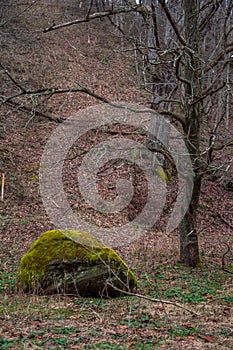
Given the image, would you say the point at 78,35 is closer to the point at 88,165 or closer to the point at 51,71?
the point at 51,71

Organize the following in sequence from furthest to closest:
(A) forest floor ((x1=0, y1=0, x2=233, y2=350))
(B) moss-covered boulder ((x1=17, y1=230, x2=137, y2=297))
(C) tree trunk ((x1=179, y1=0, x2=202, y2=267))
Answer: (C) tree trunk ((x1=179, y1=0, x2=202, y2=267)) < (B) moss-covered boulder ((x1=17, y1=230, x2=137, y2=297)) < (A) forest floor ((x1=0, y1=0, x2=233, y2=350))

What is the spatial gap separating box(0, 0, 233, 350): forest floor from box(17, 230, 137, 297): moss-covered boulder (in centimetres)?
24

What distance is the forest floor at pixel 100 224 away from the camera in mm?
5395

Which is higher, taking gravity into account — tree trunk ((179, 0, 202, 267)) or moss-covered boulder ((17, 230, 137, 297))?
tree trunk ((179, 0, 202, 267))

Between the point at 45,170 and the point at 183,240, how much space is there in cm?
847

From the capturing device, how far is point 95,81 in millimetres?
25812

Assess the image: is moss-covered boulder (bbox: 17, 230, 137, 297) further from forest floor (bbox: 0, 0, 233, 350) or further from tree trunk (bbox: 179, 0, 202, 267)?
tree trunk (bbox: 179, 0, 202, 267)

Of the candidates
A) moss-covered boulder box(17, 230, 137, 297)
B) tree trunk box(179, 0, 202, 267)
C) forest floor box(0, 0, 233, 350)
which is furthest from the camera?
tree trunk box(179, 0, 202, 267)

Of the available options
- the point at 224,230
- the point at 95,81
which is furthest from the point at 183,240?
the point at 95,81

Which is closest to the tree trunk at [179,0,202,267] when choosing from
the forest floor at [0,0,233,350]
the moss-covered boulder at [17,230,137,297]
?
the forest floor at [0,0,233,350]

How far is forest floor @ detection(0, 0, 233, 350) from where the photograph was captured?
5.39 m

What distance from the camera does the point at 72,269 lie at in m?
7.68

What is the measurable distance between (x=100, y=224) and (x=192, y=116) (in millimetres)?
5423

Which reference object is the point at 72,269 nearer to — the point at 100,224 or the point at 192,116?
the point at 192,116
